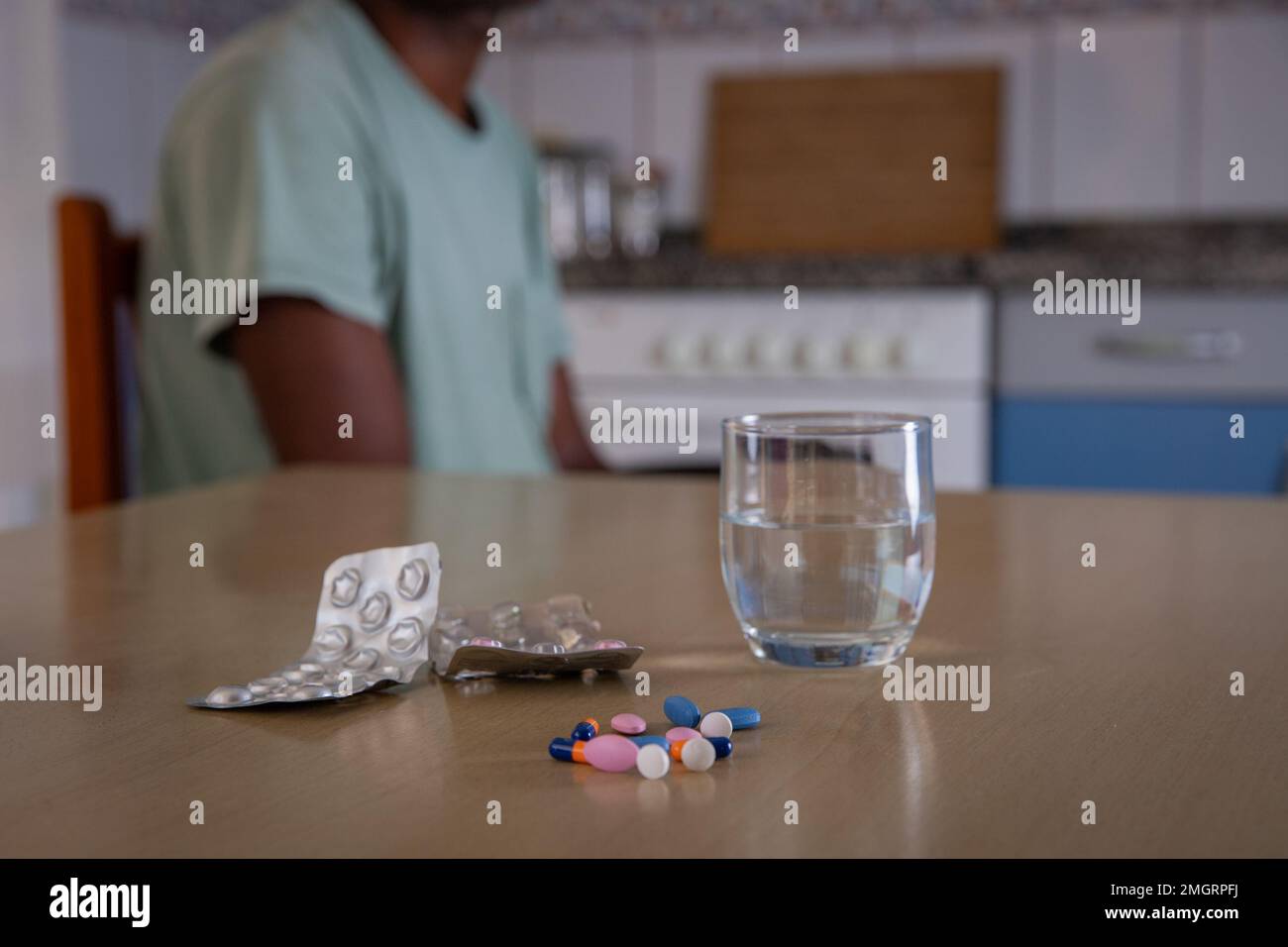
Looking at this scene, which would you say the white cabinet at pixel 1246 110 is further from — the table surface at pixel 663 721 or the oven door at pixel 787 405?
the table surface at pixel 663 721

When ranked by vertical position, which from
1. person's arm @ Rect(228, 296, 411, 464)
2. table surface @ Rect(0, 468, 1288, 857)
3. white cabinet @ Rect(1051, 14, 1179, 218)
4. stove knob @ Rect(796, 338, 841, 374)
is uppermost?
white cabinet @ Rect(1051, 14, 1179, 218)

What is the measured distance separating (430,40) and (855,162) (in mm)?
1614

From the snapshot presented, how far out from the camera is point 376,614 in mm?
471

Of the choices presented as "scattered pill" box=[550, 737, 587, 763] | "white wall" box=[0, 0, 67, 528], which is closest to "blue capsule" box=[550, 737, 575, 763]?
"scattered pill" box=[550, 737, 587, 763]

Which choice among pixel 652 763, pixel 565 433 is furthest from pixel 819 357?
pixel 652 763

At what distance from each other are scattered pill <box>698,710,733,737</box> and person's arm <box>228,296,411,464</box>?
35.4 inches

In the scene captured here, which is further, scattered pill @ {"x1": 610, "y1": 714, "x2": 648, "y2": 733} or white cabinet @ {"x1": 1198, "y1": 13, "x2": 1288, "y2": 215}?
white cabinet @ {"x1": 1198, "y1": 13, "x2": 1288, "y2": 215}

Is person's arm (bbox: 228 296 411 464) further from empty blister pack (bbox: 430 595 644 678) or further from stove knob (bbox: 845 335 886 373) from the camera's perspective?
stove knob (bbox: 845 335 886 373)

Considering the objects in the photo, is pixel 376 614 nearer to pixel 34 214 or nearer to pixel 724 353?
pixel 724 353

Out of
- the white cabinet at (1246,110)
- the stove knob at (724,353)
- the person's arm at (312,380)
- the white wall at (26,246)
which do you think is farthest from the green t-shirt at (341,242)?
the white cabinet at (1246,110)

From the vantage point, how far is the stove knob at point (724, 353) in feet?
8.15

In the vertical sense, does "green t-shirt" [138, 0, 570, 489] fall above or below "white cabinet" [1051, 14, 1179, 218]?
below

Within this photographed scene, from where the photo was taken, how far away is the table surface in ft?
1.11
